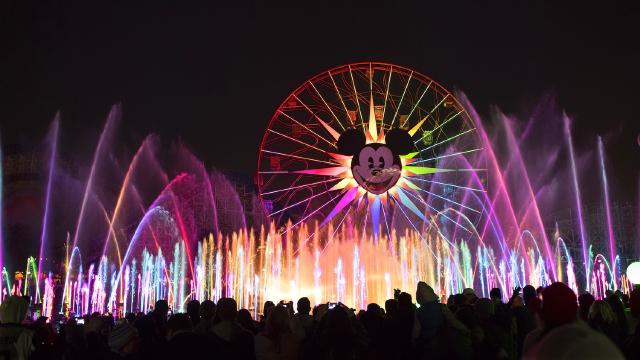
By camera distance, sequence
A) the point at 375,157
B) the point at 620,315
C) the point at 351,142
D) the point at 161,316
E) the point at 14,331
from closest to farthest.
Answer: the point at 14,331 < the point at 620,315 < the point at 161,316 < the point at 375,157 < the point at 351,142

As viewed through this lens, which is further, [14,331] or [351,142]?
[351,142]

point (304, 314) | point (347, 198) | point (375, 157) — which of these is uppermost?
point (375, 157)

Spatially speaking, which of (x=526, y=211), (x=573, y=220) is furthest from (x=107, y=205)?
(x=573, y=220)

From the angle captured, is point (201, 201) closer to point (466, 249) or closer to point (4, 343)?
point (466, 249)

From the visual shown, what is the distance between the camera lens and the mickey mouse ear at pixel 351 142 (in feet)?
102

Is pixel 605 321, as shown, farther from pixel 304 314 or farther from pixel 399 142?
pixel 399 142

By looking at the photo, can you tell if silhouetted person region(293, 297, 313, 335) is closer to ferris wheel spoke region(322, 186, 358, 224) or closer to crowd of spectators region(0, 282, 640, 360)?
crowd of spectators region(0, 282, 640, 360)

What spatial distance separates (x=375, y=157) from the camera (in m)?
30.7

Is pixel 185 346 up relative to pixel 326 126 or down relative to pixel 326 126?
down

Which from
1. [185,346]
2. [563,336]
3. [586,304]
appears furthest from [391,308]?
[563,336]

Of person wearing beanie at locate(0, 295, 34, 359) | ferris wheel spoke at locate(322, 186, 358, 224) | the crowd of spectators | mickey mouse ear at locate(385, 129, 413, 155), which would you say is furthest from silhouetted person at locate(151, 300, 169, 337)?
mickey mouse ear at locate(385, 129, 413, 155)

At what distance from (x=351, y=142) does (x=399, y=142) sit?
2.25 meters

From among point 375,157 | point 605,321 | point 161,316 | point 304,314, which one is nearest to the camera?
point 605,321

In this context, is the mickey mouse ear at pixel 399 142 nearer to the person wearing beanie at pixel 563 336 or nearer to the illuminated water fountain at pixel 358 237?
the illuminated water fountain at pixel 358 237
